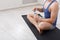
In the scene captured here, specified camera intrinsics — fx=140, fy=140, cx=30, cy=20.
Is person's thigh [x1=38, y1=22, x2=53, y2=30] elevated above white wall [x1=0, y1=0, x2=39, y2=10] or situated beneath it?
elevated above

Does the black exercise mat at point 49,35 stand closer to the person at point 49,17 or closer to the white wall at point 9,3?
the person at point 49,17

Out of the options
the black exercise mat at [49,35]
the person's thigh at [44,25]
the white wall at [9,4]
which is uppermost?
the person's thigh at [44,25]

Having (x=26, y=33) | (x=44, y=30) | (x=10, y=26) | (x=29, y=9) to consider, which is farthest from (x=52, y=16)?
(x=29, y=9)

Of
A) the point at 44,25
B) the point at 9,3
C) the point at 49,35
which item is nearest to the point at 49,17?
the point at 44,25

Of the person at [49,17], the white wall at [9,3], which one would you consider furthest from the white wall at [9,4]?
the person at [49,17]

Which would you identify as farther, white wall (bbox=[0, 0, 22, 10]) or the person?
white wall (bbox=[0, 0, 22, 10])

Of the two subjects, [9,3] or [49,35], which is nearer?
[49,35]

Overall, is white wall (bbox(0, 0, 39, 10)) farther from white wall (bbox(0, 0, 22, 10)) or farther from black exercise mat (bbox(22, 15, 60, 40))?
black exercise mat (bbox(22, 15, 60, 40))

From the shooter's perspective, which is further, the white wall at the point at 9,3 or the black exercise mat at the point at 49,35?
the white wall at the point at 9,3

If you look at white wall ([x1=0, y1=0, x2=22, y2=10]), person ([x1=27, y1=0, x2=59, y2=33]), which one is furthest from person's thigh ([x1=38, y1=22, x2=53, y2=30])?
white wall ([x1=0, y1=0, x2=22, y2=10])

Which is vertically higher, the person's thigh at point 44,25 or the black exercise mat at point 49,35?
the person's thigh at point 44,25

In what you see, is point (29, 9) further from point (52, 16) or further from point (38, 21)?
point (52, 16)

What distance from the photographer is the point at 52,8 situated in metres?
2.00

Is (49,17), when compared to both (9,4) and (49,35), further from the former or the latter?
(9,4)
